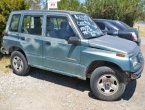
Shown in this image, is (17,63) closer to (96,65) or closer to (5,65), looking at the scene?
(5,65)

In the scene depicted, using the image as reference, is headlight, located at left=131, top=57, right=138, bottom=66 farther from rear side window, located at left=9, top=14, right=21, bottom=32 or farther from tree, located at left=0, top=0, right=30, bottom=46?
tree, located at left=0, top=0, right=30, bottom=46

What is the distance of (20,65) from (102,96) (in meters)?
2.93

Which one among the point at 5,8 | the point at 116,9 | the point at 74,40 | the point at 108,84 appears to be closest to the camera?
the point at 108,84

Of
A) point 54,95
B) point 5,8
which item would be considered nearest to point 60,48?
point 54,95

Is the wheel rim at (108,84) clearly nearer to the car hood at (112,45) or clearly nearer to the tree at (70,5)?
the car hood at (112,45)

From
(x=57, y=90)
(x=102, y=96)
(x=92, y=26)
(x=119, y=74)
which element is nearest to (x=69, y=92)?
(x=57, y=90)

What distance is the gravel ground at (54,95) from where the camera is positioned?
5926 mm

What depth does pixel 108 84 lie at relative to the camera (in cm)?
621

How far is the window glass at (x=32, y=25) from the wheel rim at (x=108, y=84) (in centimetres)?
219

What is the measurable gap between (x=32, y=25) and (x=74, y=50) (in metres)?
1.66

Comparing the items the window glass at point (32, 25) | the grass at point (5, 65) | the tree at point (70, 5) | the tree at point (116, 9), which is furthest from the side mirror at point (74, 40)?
the tree at point (70, 5)

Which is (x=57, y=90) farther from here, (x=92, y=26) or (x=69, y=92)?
(x=92, y=26)

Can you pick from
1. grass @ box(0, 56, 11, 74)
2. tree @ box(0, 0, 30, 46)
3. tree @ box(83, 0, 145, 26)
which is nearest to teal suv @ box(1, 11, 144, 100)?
grass @ box(0, 56, 11, 74)

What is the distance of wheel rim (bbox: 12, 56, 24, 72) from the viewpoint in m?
7.94
